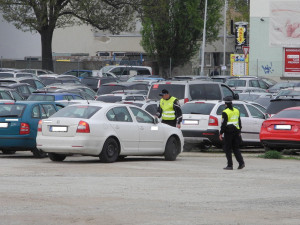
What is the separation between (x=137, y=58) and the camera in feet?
251

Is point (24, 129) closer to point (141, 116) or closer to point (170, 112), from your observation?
point (141, 116)

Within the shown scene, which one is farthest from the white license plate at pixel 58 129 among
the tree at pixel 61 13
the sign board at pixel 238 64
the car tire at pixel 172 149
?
the sign board at pixel 238 64

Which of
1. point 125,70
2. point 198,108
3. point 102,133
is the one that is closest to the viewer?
point 102,133

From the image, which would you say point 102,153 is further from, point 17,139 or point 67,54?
point 67,54

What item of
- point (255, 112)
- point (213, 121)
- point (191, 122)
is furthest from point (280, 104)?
point (191, 122)

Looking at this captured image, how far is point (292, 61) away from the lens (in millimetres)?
64688

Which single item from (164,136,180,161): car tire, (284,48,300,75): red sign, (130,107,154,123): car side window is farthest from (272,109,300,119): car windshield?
(284,48,300,75): red sign

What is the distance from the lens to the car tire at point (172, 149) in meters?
21.5

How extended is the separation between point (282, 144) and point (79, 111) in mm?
6057

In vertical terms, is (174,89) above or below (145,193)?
above

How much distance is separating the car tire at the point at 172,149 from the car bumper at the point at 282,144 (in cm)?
300

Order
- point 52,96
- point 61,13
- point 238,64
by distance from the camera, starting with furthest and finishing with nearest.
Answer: point 238,64, point 61,13, point 52,96

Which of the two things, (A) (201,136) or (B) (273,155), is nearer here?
(B) (273,155)

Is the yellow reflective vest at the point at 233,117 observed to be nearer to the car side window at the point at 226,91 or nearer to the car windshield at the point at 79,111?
the car windshield at the point at 79,111
